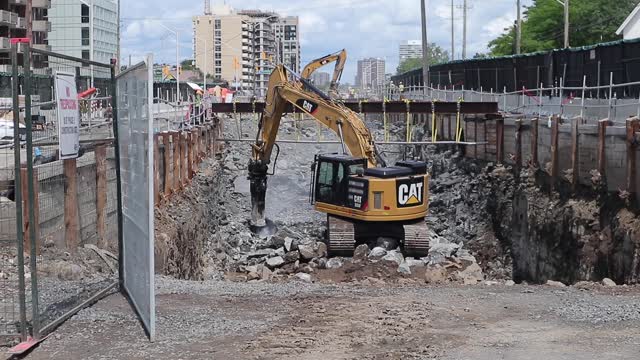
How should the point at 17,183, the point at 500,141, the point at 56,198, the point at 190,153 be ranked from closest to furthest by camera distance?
the point at 17,183, the point at 56,198, the point at 190,153, the point at 500,141

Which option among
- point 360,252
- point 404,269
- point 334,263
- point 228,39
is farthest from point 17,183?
point 228,39

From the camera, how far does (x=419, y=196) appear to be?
74.2ft

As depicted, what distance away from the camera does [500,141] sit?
29.4m

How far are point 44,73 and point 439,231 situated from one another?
21.1 m

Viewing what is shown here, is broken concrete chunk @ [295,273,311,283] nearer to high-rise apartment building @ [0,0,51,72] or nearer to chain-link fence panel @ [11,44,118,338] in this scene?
chain-link fence panel @ [11,44,118,338]

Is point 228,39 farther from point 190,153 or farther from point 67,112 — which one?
point 67,112

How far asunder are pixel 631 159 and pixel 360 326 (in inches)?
385

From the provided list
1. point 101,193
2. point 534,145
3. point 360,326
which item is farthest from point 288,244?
point 360,326

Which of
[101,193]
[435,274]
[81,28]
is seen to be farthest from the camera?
[81,28]

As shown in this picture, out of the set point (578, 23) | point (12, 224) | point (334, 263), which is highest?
point (578, 23)

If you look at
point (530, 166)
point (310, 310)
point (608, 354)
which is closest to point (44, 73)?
point (310, 310)

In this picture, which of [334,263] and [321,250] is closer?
[334,263]

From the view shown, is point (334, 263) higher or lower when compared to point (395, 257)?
lower

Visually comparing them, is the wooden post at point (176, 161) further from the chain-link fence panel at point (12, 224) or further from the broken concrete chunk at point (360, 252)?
the chain-link fence panel at point (12, 224)
